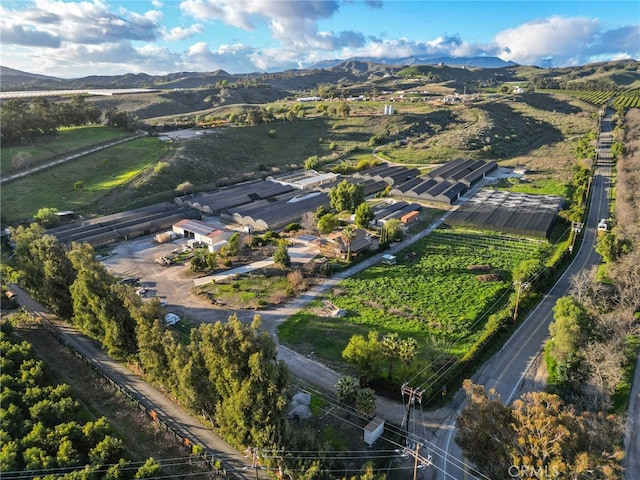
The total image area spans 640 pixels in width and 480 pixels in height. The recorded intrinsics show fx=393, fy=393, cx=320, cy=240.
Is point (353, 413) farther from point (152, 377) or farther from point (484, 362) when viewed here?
point (152, 377)

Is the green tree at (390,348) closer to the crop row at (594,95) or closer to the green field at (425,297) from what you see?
the green field at (425,297)

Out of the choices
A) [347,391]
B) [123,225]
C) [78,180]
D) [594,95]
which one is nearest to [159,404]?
[347,391]

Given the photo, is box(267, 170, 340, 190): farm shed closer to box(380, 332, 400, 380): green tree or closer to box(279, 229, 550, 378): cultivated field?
box(279, 229, 550, 378): cultivated field

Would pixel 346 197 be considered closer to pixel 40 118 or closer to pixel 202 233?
pixel 202 233

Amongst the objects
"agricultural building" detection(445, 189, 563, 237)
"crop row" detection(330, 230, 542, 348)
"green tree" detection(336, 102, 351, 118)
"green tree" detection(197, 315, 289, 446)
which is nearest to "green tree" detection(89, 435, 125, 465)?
"green tree" detection(197, 315, 289, 446)

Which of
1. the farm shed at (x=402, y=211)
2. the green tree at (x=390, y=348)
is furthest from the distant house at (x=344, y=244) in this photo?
the green tree at (x=390, y=348)

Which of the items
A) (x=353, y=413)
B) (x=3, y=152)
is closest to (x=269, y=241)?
(x=353, y=413)
